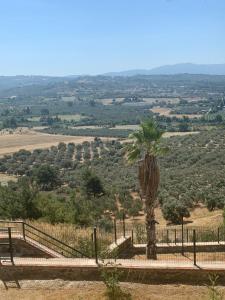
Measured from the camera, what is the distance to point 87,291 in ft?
43.0

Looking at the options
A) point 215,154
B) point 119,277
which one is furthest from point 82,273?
point 215,154

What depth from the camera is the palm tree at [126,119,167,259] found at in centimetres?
1869

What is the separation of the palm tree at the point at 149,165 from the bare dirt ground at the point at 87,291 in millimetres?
5866

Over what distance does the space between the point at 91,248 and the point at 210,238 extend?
26.6 ft

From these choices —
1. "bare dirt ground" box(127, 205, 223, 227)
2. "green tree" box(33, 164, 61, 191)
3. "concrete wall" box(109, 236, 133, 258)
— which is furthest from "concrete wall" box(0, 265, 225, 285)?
"green tree" box(33, 164, 61, 191)

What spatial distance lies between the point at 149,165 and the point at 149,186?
83 centimetres

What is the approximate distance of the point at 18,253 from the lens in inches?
624

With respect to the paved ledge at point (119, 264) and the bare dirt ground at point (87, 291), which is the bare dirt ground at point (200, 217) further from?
the bare dirt ground at point (87, 291)

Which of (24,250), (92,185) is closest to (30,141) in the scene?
(92,185)

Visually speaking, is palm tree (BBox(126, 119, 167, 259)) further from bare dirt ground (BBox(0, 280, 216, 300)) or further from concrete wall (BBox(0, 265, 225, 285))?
bare dirt ground (BBox(0, 280, 216, 300))

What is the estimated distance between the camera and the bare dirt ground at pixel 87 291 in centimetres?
1279

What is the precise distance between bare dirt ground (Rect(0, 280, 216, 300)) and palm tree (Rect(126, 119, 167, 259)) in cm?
587

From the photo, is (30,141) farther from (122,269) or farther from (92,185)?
(122,269)

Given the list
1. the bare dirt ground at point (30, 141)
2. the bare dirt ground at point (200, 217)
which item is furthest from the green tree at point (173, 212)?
the bare dirt ground at point (30, 141)
